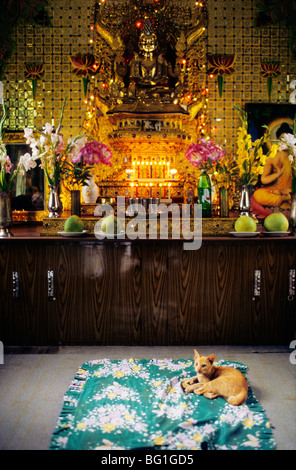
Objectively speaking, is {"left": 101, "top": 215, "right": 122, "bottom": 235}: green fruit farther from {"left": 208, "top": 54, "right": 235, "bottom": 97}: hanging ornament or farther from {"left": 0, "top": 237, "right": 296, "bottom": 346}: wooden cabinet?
{"left": 208, "top": 54, "right": 235, "bottom": 97}: hanging ornament

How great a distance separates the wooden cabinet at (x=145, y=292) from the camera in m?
3.23

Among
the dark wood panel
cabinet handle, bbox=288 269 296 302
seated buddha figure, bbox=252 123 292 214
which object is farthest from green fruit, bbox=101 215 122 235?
seated buddha figure, bbox=252 123 292 214

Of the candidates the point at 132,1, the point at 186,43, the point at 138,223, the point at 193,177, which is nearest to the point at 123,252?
the point at 138,223

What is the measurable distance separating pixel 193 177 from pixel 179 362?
3.07 m

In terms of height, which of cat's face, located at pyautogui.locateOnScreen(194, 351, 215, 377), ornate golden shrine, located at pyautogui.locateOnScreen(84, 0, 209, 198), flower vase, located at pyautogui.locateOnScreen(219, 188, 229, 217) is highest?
ornate golden shrine, located at pyautogui.locateOnScreen(84, 0, 209, 198)

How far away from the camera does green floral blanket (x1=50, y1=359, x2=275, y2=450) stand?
199 centimetres

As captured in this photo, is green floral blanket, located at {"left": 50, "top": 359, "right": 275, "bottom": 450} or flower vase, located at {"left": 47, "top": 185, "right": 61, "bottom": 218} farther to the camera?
flower vase, located at {"left": 47, "top": 185, "right": 61, "bottom": 218}

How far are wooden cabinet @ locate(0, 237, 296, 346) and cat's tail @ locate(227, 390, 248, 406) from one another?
33.3 inches

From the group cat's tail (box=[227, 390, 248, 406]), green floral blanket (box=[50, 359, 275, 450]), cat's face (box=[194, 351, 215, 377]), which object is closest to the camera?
green floral blanket (box=[50, 359, 275, 450])

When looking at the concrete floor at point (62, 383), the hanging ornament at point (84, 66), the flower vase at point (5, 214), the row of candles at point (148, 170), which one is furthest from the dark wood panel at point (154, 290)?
the hanging ornament at point (84, 66)

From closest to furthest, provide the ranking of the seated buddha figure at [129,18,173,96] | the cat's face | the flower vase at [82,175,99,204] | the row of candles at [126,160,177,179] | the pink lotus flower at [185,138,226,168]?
the cat's face, the pink lotus flower at [185,138,226,168], the flower vase at [82,175,99,204], the seated buddha figure at [129,18,173,96], the row of candles at [126,160,177,179]

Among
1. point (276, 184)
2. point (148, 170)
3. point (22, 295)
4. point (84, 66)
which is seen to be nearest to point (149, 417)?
point (22, 295)

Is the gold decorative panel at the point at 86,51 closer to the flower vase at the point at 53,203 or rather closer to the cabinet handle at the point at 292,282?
the flower vase at the point at 53,203

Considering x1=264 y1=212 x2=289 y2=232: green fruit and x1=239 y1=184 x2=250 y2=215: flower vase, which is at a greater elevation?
x1=239 y1=184 x2=250 y2=215: flower vase
